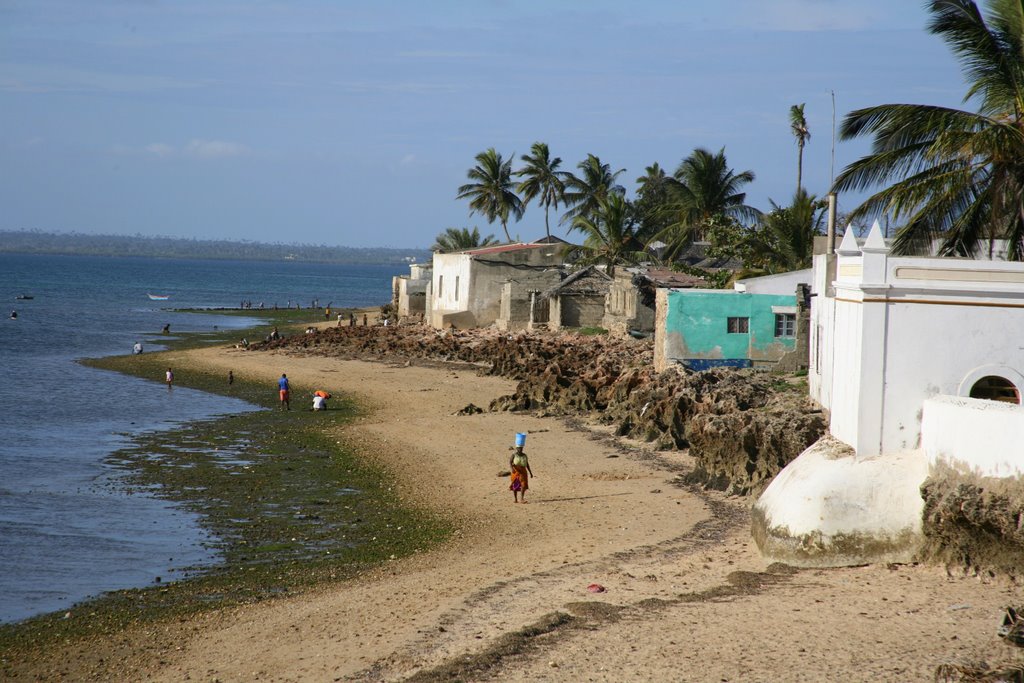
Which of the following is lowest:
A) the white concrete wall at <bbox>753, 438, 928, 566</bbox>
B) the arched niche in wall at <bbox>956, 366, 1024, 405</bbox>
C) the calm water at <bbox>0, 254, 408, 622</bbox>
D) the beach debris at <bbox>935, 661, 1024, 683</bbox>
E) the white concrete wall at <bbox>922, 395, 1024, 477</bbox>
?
the calm water at <bbox>0, 254, 408, 622</bbox>

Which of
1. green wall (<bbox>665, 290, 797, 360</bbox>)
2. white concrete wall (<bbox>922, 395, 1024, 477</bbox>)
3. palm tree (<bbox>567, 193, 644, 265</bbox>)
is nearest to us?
white concrete wall (<bbox>922, 395, 1024, 477</bbox>)

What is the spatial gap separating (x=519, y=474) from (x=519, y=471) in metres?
0.08

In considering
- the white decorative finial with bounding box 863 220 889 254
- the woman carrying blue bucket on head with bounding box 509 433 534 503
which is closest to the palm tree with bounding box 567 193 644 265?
the woman carrying blue bucket on head with bounding box 509 433 534 503

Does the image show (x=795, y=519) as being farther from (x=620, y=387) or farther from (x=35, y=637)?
(x=620, y=387)

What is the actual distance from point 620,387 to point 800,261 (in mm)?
13394

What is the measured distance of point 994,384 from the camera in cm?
1411

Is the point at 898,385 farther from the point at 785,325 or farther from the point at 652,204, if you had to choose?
the point at 652,204

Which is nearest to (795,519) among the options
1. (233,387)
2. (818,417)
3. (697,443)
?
(818,417)

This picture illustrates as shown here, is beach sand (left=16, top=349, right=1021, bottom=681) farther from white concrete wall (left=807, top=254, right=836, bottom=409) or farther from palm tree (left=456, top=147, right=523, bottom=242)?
palm tree (left=456, top=147, right=523, bottom=242)

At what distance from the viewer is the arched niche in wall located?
13867 mm

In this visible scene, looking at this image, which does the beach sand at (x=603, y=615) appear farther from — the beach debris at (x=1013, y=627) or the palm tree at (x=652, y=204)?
the palm tree at (x=652, y=204)

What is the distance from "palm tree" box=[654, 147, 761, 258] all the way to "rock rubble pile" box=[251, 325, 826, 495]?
Answer: 11630 millimetres

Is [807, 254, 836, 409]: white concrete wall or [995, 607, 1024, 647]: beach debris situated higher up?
[807, 254, 836, 409]: white concrete wall

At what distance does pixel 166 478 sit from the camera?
23.5 m
